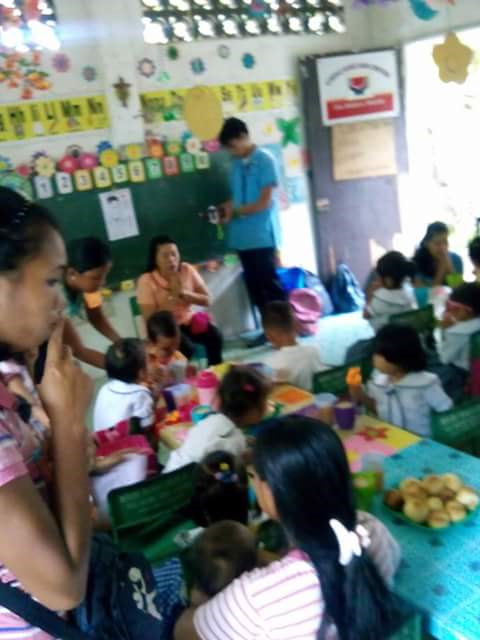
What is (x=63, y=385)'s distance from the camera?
3.02ft

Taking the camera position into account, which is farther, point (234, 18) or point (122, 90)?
point (234, 18)

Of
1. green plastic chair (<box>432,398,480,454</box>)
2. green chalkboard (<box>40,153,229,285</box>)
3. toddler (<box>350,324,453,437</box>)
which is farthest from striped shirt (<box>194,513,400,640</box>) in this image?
green chalkboard (<box>40,153,229,285</box>)

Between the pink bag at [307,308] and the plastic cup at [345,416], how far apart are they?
280 cm

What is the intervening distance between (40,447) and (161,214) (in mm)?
3867

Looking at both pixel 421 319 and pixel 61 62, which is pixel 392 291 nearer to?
pixel 421 319

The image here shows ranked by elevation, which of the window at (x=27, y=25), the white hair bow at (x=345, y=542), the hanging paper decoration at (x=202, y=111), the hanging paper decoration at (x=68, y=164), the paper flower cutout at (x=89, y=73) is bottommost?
the white hair bow at (x=345, y=542)

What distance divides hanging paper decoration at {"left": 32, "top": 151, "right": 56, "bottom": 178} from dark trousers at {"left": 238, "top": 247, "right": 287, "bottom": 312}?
1.48 m

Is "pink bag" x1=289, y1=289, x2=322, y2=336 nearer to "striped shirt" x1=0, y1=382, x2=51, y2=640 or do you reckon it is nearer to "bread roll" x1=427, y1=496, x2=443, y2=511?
"bread roll" x1=427, y1=496, x2=443, y2=511

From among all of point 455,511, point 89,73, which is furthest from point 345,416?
point 89,73

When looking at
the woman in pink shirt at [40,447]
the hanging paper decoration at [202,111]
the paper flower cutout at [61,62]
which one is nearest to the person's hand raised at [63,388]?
the woman in pink shirt at [40,447]

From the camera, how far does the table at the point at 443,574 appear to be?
1354 mm

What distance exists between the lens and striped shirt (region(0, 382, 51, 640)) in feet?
2.68

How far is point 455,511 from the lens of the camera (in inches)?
63.8

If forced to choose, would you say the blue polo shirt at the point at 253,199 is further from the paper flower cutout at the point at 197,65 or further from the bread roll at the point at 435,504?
the bread roll at the point at 435,504
